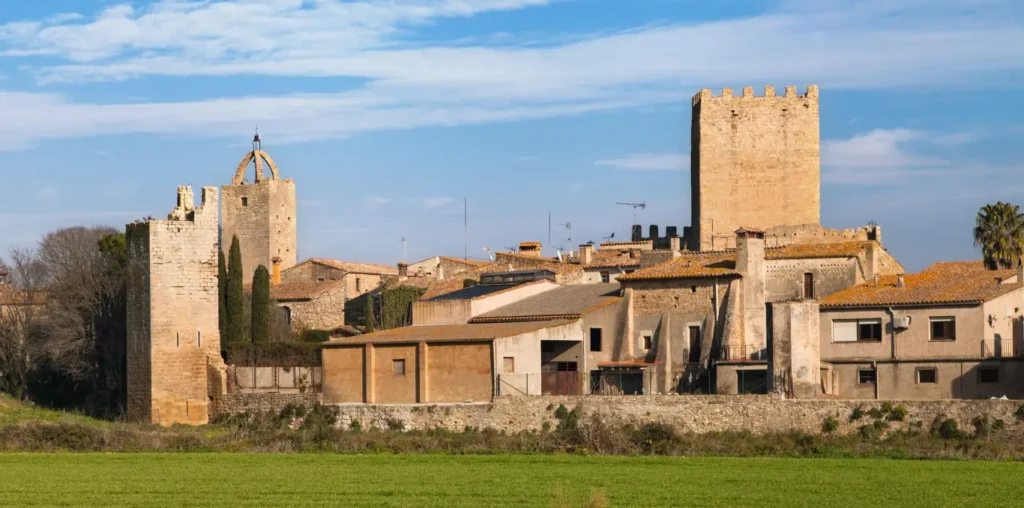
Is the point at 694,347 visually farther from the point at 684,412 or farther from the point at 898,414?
the point at 898,414

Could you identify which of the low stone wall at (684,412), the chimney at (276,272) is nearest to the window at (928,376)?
the low stone wall at (684,412)

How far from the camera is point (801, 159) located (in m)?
59.4

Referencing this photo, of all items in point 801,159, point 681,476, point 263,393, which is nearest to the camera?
point 681,476

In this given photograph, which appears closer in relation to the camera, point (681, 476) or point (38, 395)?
point (681, 476)

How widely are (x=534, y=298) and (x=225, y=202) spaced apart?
33.1 meters

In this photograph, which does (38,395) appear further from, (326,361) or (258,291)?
(326,361)

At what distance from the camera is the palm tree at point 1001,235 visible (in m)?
52.0

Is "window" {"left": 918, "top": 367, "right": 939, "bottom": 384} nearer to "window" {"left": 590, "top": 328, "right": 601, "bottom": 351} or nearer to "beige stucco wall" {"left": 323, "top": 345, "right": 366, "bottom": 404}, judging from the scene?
"window" {"left": 590, "top": 328, "right": 601, "bottom": 351}

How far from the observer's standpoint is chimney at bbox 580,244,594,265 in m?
60.0

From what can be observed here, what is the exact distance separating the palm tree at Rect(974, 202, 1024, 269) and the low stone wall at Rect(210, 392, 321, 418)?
20912 millimetres

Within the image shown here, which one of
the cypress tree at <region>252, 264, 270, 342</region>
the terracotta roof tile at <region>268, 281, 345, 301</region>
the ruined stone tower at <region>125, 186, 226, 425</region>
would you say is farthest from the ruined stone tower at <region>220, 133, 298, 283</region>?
the ruined stone tower at <region>125, 186, 226, 425</region>

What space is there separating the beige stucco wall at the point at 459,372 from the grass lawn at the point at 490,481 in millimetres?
7421

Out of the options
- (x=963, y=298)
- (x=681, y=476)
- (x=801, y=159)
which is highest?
(x=801, y=159)

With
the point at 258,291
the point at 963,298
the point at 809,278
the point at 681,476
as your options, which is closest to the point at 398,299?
the point at 258,291
